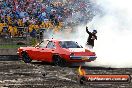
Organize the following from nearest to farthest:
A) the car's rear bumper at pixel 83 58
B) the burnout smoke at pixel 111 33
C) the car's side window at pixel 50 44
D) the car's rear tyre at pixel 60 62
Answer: the car's rear bumper at pixel 83 58 < the car's rear tyre at pixel 60 62 < the car's side window at pixel 50 44 < the burnout smoke at pixel 111 33

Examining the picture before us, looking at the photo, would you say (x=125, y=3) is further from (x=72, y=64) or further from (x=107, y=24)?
(x=72, y=64)

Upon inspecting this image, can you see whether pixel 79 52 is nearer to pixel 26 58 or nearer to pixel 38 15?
pixel 26 58

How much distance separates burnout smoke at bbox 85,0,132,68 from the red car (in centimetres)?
140

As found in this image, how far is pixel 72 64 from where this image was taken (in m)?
20.7

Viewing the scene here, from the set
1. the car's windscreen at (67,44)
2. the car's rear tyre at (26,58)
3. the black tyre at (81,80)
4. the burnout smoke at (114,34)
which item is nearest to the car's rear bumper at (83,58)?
the burnout smoke at (114,34)

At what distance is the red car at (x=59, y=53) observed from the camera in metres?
19.2

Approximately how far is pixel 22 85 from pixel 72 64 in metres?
8.54

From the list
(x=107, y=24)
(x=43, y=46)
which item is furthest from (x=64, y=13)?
(x=43, y=46)

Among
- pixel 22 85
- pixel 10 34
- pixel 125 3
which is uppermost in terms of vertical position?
pixel 125 3

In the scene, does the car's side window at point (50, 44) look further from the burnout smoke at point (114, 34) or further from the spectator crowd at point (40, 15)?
the spectator crowd at point (40, 15)

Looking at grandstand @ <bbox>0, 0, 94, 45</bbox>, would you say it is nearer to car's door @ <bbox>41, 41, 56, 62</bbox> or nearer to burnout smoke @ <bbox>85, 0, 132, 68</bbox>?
burnout smoke @ <bbox>85, 0, 132, 68</bbox>

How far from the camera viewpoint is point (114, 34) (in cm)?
2881

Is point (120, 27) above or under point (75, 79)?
above

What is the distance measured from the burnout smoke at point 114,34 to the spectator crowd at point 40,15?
6.95 ft
